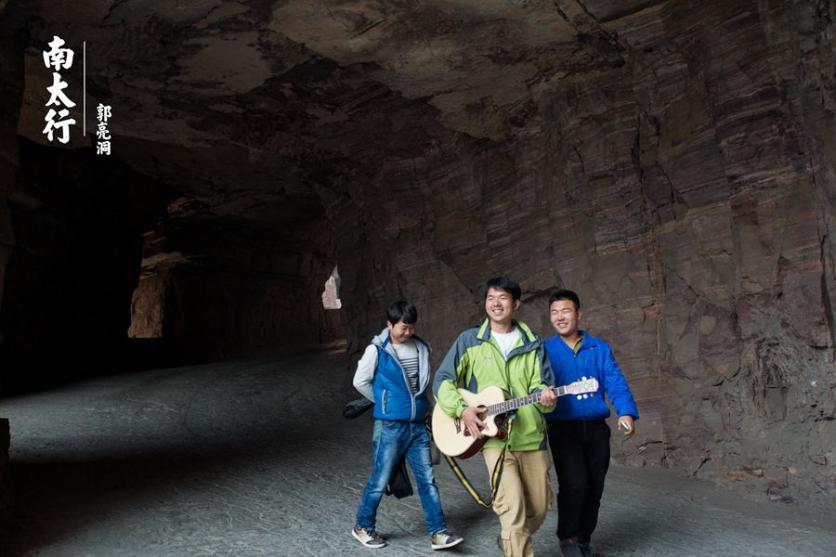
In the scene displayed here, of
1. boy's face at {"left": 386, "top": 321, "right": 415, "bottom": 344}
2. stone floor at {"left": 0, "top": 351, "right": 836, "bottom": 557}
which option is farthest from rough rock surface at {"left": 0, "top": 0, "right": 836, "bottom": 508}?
boy's face at {"left": 386, "top": 321, "right": 415, "bottom": 344}

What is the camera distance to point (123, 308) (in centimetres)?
1767

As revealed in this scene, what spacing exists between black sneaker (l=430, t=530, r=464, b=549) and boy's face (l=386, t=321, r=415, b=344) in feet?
4.07

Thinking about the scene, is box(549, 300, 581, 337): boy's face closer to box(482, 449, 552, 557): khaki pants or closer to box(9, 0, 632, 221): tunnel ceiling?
box(482, 449, 552, 557): khaki pants

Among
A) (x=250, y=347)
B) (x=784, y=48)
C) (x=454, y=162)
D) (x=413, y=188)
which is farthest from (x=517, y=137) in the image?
(x=250, y=347)

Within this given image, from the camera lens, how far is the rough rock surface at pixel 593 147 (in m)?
6.18

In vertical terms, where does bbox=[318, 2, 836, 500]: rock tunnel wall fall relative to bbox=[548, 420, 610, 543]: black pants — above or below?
above

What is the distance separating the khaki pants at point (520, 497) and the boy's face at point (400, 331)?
102cm

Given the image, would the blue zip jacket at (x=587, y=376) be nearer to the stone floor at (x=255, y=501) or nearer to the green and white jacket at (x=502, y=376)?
the green and white jacket at (x=502, y=376)

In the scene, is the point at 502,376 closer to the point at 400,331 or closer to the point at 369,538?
the point at 400,331

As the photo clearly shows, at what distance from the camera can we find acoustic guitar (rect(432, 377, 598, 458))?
12.3 ft

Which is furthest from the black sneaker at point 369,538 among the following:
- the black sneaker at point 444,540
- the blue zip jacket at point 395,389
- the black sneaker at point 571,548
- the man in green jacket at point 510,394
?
the black sneaker at point 571,548

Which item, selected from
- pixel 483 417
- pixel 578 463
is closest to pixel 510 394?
pixel 483 417

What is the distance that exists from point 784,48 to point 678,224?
185 cm

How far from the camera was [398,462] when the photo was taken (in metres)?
4.69
